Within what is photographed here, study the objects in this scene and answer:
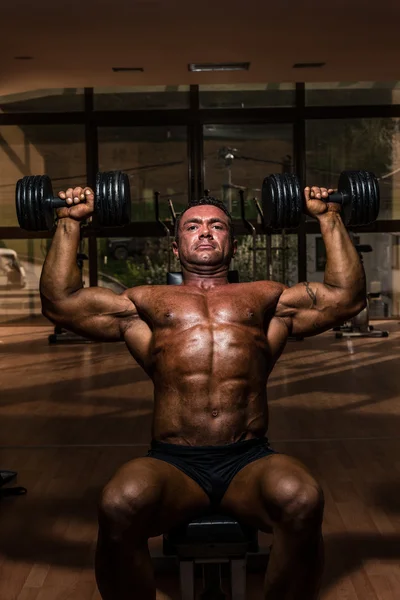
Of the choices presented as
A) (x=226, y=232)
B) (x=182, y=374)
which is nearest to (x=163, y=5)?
(x=226, y=232)

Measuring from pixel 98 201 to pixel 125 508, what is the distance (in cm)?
81

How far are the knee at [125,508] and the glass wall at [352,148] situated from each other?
307 inches

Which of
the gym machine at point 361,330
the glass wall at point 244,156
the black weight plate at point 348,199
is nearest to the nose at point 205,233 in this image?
the black weight plate at point 348,199

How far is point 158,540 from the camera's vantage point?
2898 millimetres

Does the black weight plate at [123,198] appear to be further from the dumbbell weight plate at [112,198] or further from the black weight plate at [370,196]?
the black weight plate at [370,196]

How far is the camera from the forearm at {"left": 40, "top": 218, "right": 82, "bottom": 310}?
7.47ft

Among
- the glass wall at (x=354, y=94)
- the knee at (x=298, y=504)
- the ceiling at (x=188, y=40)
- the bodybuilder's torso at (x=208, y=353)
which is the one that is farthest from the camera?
the glass wall at (x=354, y=94)

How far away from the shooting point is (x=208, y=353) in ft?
7.20

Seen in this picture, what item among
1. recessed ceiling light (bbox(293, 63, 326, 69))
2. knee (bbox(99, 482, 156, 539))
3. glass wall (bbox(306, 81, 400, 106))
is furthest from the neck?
glass wall (bbox(306, 81, 400, 106))

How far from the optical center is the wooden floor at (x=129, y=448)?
262cm

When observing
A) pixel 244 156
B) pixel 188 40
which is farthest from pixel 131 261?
pixel 188 40

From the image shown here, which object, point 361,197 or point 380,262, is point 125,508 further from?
point 380,262

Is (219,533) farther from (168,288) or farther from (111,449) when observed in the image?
(111,449)

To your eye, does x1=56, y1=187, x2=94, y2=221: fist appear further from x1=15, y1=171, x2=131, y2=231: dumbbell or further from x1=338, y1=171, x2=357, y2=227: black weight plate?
x1=338, y1=171, x2=357, y2=227: black weight plate
